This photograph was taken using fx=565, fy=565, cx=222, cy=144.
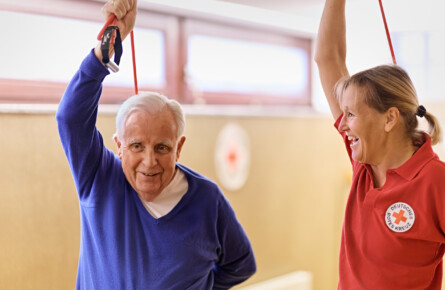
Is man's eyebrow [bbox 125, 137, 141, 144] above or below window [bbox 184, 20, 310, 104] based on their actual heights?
below

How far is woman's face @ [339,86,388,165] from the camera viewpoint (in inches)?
57.6

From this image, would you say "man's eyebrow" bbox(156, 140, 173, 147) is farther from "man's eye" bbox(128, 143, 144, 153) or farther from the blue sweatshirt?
the blue sweatshirt

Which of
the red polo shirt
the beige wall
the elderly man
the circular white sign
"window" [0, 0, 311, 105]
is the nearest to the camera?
the red polo shirt

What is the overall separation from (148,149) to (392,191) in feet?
2.19

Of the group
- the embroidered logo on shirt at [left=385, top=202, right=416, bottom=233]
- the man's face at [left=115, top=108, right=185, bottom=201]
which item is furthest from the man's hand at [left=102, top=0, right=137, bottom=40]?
the embroidered logo on shirt at [left=385, top=202, right=416, bottom=233]

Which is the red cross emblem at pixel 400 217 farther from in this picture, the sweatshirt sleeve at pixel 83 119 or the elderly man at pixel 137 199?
the sweatshirt sleeve at pixel 83 119

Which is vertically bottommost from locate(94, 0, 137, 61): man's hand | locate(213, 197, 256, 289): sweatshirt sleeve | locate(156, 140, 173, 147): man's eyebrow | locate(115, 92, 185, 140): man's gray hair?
locate(213, 197, 256, 289): sweatshirt sleeve

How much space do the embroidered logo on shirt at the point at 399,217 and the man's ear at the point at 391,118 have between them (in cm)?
20

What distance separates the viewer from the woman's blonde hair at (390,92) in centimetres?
146

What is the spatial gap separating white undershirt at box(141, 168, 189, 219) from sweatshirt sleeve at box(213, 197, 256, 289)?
0.48ft

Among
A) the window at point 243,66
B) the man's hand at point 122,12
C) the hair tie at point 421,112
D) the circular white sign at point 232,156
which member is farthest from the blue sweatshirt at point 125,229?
the window at point 243,66

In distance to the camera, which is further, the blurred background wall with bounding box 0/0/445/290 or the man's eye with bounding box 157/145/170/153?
the blurred background wall with bounding box 0/0/445/290

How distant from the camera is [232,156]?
331 centimetres

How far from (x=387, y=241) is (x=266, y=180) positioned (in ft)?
6.87
